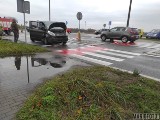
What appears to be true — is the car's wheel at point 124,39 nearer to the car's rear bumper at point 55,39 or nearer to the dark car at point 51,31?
the dark car at point 51,31

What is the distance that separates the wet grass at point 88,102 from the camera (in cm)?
414

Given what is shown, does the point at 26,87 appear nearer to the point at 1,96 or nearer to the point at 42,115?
the point at 1,96

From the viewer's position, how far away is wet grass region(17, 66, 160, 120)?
163 inches

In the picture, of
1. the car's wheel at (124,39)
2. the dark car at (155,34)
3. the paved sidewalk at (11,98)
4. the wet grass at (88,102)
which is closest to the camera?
the wet grass at (88,102)

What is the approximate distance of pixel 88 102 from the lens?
4.57 metres

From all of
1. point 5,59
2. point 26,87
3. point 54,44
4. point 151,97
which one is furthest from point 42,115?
point 54,44

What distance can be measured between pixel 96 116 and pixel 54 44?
13.8 meters

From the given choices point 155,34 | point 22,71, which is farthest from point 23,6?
point 155,34

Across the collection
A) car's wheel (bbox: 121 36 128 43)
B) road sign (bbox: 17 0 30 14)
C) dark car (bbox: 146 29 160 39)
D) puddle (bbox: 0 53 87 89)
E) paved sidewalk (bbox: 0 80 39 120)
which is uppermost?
road sign (bbox: 17 0 30 14)

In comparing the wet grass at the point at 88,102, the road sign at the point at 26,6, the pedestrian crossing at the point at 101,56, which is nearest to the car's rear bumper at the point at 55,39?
the pedestrian crossing at the point at 101,56

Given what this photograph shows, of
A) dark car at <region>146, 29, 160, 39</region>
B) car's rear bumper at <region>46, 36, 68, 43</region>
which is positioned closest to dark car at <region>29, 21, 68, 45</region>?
car's rear bumper at <region>46, 36, 68, 43</region>

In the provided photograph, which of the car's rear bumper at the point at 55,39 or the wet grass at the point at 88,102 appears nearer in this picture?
the wet grass at the point at 88,102

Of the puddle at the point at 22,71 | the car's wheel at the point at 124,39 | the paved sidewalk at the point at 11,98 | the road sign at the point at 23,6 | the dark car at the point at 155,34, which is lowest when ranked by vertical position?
the paved sidewalk at the point at 11,98

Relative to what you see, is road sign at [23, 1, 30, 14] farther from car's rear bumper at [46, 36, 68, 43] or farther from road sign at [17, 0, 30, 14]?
car's rear bumper at [46, 36, 68, 43]
